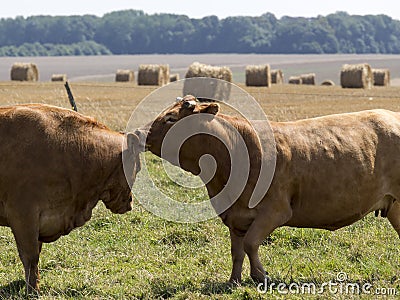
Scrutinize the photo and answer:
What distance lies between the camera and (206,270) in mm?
6586

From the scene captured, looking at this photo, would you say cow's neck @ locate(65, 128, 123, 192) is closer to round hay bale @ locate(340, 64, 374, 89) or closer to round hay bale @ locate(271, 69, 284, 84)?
round hay bale @ locate(340, 64, 374, 89)

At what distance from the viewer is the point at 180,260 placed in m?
7.00

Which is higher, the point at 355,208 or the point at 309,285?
the point at 355,208

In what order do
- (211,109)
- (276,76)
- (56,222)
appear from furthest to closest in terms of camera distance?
(276,76) < (211,109) < (56,222)

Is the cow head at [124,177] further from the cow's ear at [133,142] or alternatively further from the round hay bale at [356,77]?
the round hay bale at [356,77]

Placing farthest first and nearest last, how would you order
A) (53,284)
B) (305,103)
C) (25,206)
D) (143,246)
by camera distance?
(305,103) < (143,246) < (53,284) < (25,206)

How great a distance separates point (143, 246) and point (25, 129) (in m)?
2.02

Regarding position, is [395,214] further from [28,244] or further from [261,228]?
[28,244]

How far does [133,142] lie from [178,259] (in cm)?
138

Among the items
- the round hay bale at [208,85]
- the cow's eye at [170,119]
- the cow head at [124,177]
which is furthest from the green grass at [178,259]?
the round hay bale at [208,85]

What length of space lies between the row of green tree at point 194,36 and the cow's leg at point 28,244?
6072 inches

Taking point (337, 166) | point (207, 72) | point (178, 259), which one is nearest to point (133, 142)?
point (178, 259)

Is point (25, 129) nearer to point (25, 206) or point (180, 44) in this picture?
point (25, 206)

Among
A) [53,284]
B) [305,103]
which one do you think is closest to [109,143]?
[53,284]
